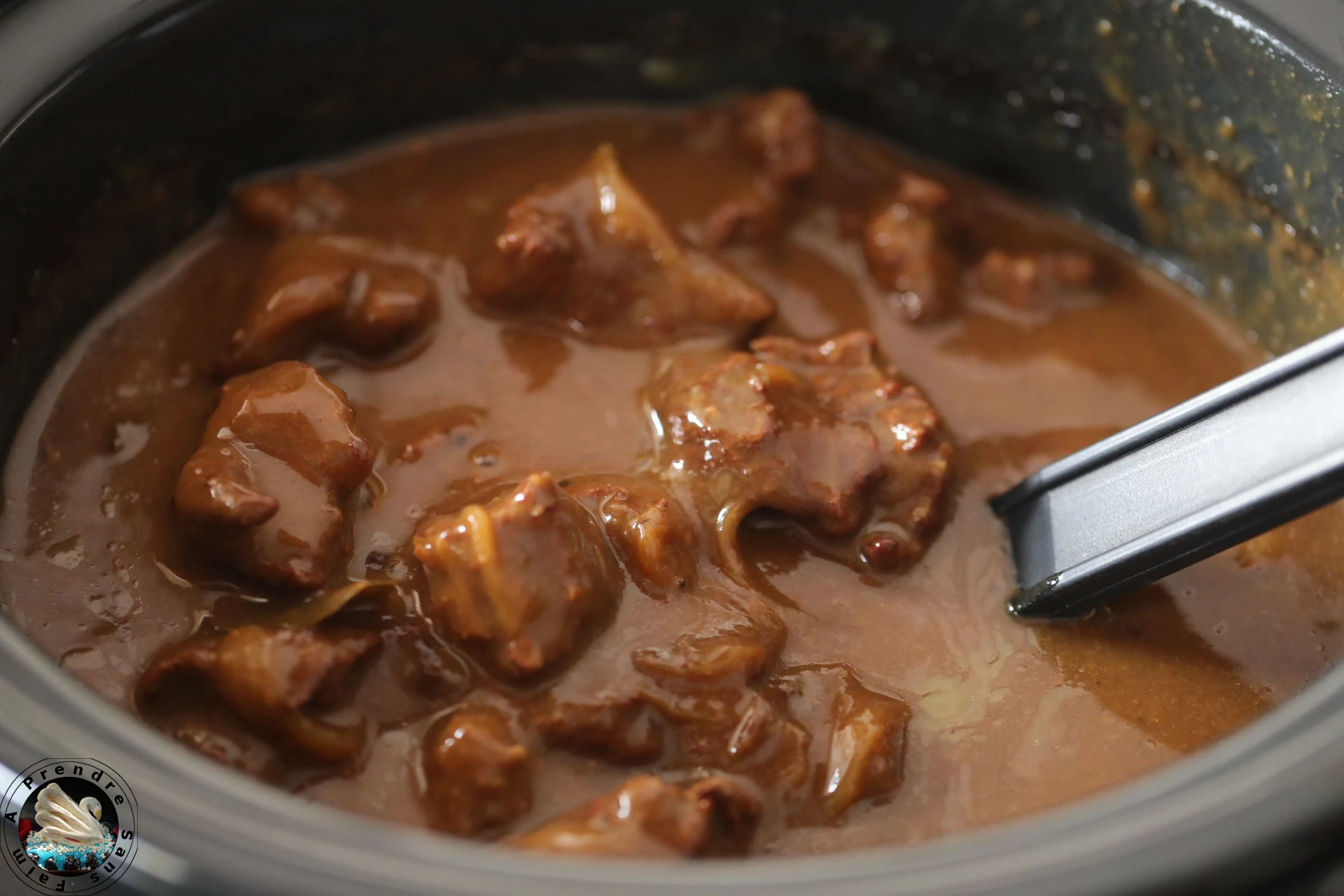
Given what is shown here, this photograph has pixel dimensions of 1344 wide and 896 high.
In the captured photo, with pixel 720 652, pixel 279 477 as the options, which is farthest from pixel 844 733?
pixel 279 477

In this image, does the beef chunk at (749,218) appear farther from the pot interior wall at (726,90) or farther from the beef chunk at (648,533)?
the beef chunk at (648,533)

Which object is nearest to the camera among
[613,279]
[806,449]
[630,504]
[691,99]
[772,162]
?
[630,504]

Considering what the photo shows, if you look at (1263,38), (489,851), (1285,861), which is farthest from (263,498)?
(1263,38)

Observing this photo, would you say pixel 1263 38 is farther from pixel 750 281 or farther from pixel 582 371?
pixel 582 371

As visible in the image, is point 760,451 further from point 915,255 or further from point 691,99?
point 691,99

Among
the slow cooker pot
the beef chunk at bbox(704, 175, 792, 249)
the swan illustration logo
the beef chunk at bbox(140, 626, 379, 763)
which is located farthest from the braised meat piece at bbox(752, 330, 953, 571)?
the swan illustration logo

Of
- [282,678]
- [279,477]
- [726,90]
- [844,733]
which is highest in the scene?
[726,90]
